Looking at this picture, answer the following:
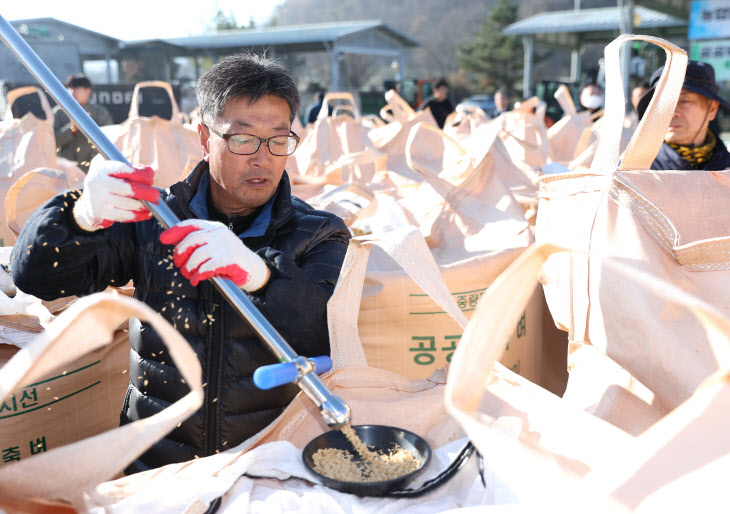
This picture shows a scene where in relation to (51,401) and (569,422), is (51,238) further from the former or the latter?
(569,422)

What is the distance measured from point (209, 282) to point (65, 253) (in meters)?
0.29

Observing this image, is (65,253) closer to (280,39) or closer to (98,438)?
(98,438)

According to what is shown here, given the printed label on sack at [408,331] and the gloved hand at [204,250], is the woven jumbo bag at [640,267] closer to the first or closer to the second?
the gloved hand at [204,250]

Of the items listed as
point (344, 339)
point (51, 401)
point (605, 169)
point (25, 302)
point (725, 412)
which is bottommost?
point (51, 401)

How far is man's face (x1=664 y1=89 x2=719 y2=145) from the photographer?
2.12 meters

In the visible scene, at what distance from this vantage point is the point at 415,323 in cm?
174

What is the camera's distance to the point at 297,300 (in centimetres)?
119

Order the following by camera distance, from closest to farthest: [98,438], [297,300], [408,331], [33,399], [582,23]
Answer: [98,438] → [297,300] → [33,399] → [408,331] → [582,23]

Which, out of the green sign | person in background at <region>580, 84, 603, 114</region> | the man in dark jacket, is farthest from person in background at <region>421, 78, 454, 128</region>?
the green sign

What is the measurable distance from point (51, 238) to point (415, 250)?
29.3 inches

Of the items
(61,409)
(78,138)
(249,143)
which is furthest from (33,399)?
(78,138)

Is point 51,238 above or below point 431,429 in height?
above

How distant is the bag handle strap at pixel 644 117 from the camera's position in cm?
88

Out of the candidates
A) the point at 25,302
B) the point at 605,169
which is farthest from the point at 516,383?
the point at 25,302
